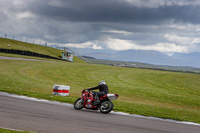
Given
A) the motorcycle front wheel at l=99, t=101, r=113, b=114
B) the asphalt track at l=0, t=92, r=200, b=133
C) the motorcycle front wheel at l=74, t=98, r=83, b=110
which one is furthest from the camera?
the motorcycle front wheel at l=74, t=98, r=83, b=110

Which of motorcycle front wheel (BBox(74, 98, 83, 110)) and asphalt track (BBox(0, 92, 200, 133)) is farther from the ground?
motorcycle front wheel (BBox(74, 98, 83, 110))

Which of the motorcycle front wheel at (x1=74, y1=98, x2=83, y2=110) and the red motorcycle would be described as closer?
the red motorcycle

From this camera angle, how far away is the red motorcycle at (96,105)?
1476 centimetres

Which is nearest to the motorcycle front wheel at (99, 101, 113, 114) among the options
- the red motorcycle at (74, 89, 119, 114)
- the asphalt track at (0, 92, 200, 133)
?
the red motorcycle at (74, 89, 119, 114)

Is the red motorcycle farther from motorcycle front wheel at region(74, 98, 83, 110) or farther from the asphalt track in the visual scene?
the asphalt track

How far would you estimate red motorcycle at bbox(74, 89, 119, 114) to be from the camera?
14.8m

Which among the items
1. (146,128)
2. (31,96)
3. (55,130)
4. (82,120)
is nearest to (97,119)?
(82,120)

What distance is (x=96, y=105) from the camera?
15.1 meters

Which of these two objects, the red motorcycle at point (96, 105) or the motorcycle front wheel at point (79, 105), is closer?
the red motorcycle at point (96, 105)

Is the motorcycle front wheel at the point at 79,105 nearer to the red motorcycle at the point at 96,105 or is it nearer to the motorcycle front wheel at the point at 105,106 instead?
the red motorcycle at the point at 96,105

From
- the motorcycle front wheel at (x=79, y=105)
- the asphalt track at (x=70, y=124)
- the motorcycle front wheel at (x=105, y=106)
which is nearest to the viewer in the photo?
the asphalt track at (x=70, y=124)

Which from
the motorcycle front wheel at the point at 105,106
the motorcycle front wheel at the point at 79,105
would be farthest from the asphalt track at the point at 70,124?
the motorcycle front wheel at the point at 79,105

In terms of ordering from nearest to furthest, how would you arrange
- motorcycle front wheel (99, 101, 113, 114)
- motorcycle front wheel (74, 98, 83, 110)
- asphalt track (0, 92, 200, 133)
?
asphalt track (0, 92, 200, 133)
motorcycle front wheel (99, 101, 113, 114)
motorcycle front wheel (74, 98, 83, 110)

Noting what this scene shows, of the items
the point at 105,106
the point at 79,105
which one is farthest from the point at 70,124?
the point at 79,105
